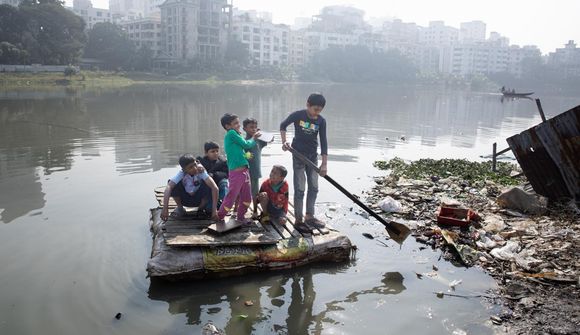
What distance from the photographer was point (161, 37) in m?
87.5

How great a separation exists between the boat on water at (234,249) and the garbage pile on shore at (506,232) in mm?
1941

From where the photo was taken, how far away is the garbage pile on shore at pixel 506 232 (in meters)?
5.25

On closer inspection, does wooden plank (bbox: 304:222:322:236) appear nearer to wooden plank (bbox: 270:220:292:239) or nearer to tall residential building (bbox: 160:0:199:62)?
wooden plank (bbox: 270:220:292:239)

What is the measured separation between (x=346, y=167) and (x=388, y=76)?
95.0 m

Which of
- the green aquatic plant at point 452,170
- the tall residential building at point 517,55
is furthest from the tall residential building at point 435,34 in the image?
the green aquatic plant at point 452,170

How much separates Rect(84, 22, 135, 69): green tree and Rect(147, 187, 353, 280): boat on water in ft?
221

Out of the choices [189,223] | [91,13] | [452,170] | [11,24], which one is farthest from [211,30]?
[189,223]

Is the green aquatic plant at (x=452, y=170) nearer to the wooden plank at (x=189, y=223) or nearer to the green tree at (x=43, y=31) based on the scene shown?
the wooden plank at (x=189, y=223)

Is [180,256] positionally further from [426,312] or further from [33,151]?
[33,151]

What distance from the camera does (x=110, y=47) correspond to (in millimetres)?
68312

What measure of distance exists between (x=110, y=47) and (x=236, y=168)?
69866 mm

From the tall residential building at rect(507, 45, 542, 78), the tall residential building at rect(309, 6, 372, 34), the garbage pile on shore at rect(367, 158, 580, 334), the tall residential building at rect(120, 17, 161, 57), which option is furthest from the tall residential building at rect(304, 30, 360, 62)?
the garbage pile on shore at rect(367, 158, 580, 334)

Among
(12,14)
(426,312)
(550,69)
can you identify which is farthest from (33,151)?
(550,69)

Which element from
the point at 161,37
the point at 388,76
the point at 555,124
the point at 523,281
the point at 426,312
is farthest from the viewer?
the point at 388,76
